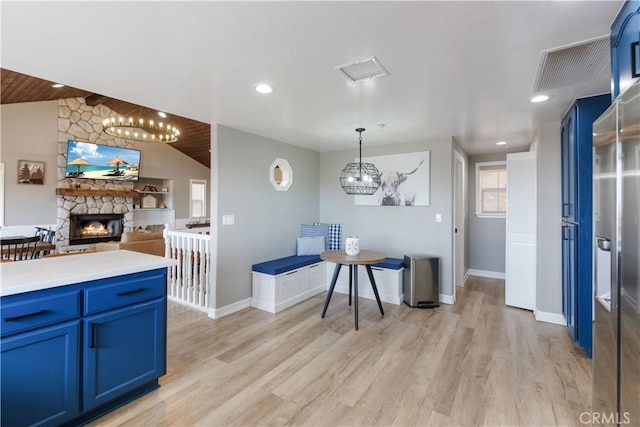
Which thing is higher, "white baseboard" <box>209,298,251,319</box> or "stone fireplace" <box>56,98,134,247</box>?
"stone fireplace" <box>56,98,134,247</box>

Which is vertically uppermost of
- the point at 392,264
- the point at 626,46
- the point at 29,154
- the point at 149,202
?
the point at 29,154

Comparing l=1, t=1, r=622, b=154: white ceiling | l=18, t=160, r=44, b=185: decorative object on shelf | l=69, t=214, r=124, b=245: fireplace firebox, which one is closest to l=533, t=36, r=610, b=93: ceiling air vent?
l=1, t=1, r=622, b=154: white ceiling

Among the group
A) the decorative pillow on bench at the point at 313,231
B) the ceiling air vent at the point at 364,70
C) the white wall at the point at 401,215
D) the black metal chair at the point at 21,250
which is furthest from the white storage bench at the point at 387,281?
the black metal chair at the point at 21,250

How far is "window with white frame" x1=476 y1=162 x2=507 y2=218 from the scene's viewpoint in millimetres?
5391

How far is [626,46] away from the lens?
4.60ft

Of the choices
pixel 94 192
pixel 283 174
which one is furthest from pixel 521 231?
pixel 94 192

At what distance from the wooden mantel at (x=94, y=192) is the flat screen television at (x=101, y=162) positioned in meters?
0.29

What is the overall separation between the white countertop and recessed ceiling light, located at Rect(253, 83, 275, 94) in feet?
5.03

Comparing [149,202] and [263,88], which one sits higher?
[263,88]

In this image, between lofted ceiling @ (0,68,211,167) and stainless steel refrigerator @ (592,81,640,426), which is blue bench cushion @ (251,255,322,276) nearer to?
lofted ceiling @ (0,68,211,167)

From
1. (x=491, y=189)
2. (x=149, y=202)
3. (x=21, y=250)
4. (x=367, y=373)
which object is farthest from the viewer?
(x=149, y=202)

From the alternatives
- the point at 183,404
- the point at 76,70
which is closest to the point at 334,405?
the point at 183,404

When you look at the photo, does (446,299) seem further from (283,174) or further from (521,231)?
(283,174)

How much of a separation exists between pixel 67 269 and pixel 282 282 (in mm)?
2368
